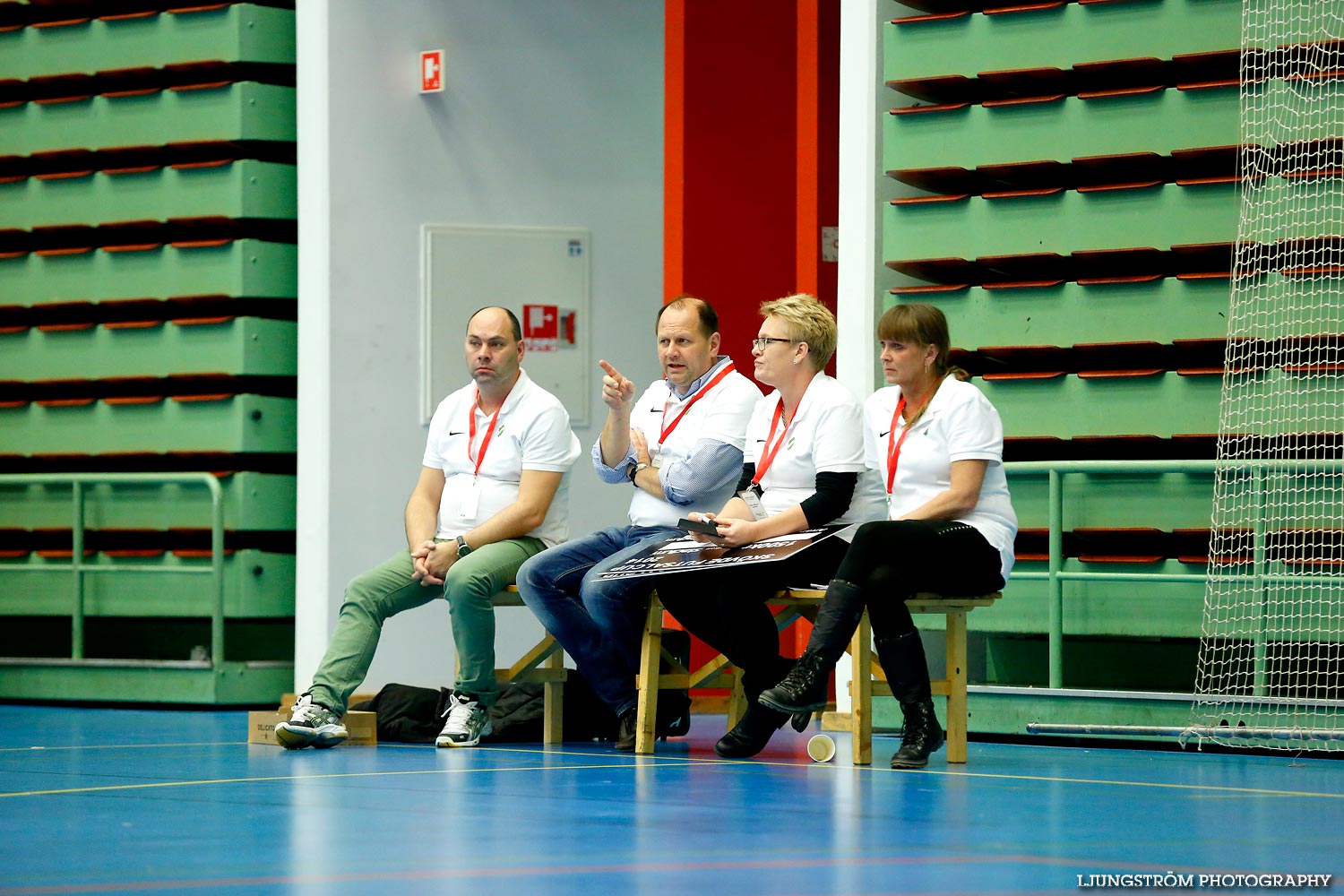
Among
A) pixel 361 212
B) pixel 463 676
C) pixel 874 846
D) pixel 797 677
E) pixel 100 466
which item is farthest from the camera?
pixel 100 466

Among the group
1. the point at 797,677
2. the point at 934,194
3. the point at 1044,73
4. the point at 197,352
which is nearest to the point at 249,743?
the point at 797,677

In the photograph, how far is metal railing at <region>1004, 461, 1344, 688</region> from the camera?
5695 millimetres

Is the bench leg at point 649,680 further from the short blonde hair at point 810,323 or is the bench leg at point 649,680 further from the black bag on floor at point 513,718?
the short blonde hair at point 810,323

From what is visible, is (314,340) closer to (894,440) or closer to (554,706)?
(554,706)

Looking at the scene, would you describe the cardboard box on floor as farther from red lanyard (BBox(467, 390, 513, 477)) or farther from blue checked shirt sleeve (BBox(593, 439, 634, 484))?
blue checked shirt sleeve (BBox(593, 439, 634, 484))

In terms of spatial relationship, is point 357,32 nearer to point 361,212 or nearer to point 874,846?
point 361,212

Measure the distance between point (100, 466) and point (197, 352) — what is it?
32.1 inches

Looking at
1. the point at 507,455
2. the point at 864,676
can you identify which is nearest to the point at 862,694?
the point at 864,676

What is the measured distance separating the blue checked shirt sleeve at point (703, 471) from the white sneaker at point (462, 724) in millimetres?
974

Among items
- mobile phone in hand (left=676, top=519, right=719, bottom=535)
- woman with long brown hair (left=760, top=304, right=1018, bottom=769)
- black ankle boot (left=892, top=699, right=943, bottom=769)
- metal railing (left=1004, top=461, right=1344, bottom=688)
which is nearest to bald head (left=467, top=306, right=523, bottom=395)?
mobile phone in hand (left=676, top=519, right=719, bottom=535)

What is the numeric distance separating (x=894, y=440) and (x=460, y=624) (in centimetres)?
153

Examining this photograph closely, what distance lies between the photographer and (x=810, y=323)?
216 inches

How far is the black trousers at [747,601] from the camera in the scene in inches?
210

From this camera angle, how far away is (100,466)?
27.7ft
